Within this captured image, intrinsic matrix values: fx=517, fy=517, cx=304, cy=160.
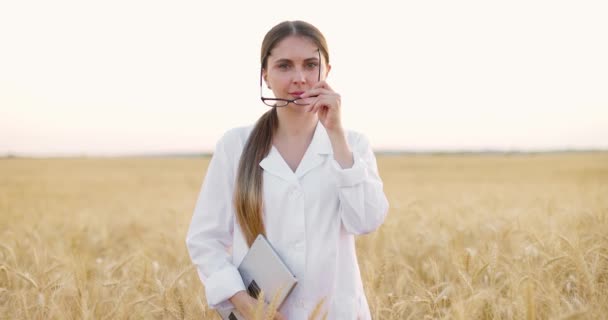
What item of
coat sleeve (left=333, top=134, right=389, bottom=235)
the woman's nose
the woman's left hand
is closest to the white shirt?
coat sleeve (left=333, top=134, right=389, bottom=235)

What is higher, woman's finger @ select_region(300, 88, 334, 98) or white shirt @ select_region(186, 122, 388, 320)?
woman's finger @ select_region(300, 88, 334, 98)

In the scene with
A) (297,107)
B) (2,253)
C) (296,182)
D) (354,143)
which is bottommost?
(2,253)

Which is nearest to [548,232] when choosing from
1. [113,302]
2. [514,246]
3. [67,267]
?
[514,246]

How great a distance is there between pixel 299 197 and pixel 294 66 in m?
0.49

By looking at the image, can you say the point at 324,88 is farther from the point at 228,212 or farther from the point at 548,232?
the point at 548,232

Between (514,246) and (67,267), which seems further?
(514,246)

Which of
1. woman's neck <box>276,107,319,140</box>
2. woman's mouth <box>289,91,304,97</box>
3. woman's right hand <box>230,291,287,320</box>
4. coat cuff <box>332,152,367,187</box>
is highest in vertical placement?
woman's mouth <box>289,91,304,97</box>

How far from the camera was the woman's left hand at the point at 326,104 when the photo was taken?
182cm

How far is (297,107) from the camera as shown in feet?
6.56

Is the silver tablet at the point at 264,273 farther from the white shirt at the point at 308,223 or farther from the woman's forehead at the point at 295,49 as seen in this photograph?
the woman's forehead at the point at 295,49

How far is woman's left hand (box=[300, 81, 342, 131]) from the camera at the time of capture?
1821 mm

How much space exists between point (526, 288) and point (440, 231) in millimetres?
2725

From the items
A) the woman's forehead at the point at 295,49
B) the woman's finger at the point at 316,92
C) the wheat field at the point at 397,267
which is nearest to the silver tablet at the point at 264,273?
the wheat field at the point at 397,267

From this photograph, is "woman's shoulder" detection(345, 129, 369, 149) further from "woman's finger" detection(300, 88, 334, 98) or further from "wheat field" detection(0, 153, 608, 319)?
"wheat field" detection(0, 153, 608, 319)
